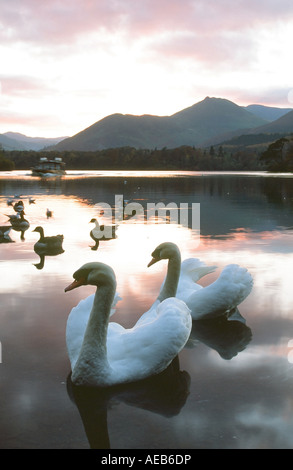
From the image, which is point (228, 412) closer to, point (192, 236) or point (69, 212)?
point (192, 236)

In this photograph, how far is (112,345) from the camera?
7598 millimetres

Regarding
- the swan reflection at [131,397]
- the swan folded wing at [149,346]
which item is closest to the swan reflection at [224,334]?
the swan reflection at [131,397]

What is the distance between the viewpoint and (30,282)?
1339 cm

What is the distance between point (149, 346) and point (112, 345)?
621 mm

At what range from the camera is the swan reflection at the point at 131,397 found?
6645 mm

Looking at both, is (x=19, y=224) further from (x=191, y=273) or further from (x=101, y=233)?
(x=191, y=273)

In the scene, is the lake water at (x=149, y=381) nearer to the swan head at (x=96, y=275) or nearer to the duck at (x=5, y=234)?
the swan head at (x=96, y=275)

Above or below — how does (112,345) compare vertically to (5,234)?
above

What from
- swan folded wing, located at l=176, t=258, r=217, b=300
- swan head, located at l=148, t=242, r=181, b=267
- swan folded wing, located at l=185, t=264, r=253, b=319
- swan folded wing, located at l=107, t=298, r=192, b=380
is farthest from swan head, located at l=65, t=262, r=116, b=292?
swan folded wing, located at l=176, t=258, r=217, b=300

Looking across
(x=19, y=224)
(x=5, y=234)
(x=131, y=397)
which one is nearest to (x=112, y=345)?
(x=131, y=397)

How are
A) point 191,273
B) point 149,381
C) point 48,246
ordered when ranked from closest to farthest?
point 149,381, point 191,273, point 48,246

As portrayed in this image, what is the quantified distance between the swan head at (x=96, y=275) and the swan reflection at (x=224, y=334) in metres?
2.51

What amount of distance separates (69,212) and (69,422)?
27549 mm

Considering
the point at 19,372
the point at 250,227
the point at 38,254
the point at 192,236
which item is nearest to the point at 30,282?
the point at 38,254
